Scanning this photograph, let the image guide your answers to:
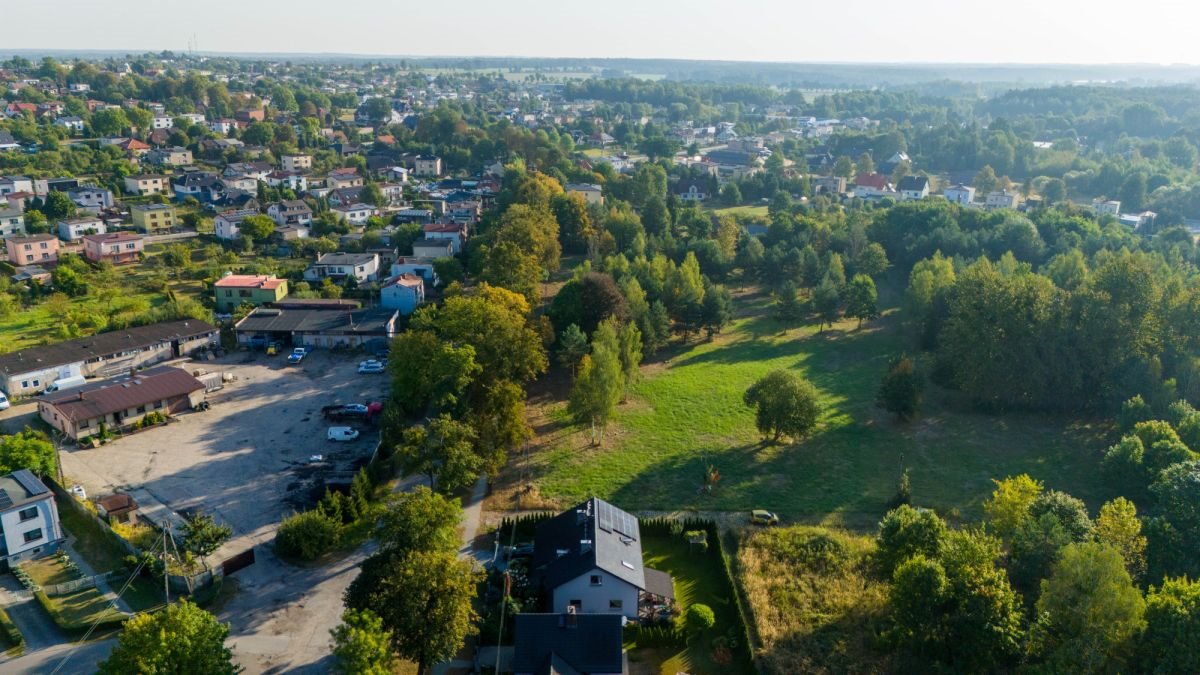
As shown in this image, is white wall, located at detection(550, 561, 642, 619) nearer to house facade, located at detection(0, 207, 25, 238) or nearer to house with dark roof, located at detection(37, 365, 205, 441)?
house with dark roof, located at detection(37, 365, 205, 441)

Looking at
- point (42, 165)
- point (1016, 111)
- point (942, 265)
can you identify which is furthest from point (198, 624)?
point (1016, 111)

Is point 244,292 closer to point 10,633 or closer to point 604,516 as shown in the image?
point 10,633

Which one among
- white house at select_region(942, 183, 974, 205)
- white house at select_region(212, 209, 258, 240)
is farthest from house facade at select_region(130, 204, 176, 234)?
white house at select_region(942, 183, 974, 205)

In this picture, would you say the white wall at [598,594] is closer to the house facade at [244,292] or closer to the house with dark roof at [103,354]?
the house with dark roof at [103,354]

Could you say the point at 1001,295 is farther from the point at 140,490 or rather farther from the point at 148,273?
the point at 148,273

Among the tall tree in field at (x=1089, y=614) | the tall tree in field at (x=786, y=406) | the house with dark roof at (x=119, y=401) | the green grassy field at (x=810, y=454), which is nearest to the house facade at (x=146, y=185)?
the house with dark roof at (x=119, y=401)

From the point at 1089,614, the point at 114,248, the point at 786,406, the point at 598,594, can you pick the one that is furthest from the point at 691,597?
the point at 114,248
